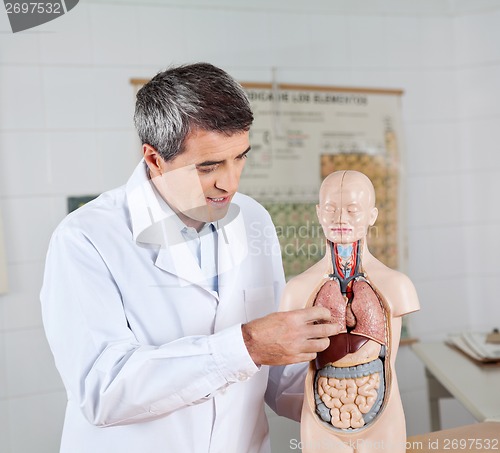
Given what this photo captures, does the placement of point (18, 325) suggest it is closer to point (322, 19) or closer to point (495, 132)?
point (322, 19)

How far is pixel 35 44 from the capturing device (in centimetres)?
206

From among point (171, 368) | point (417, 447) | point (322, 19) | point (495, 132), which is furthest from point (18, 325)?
point (495, 132)

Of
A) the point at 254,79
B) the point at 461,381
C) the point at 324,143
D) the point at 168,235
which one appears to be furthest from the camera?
the point at 324,143

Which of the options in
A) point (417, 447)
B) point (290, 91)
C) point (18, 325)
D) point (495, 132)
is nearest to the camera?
point (417, 447)

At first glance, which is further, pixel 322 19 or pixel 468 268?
pixel 468 268

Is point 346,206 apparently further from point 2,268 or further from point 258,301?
point 2,268

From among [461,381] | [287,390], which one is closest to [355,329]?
[287,390]

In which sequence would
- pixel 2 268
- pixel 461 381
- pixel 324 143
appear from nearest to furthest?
pixel 461 381, pixel 2 268, pixel 324 143

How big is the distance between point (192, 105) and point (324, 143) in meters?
1.55

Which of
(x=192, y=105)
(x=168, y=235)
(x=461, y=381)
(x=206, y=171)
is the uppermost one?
(x=192, y=105)

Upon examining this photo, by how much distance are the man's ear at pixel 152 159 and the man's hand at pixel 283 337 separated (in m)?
0.32

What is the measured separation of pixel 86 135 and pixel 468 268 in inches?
63.9

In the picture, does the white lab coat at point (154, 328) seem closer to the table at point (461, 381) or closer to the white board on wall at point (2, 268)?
the table at point (461, 381)

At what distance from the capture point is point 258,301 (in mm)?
1186
